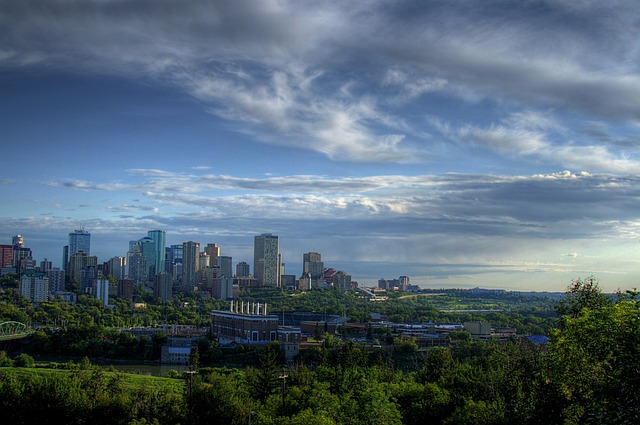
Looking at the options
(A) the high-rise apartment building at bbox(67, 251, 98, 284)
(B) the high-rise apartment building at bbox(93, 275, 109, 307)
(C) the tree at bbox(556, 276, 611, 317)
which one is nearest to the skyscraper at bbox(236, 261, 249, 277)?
(A) the high-rise apartment building at bbox(67, 251, 98, 284)

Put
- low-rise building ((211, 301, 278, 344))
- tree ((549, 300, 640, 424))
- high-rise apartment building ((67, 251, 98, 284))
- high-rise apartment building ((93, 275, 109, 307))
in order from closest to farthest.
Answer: tree ((549, 300, 640, 424)), low-rise building ((211, 301, 278, 344)), high-rise apartment building ((93, 275, 109, 307)), high-rise apartment building ((67, 251, 98, 284))

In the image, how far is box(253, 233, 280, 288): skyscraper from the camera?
153875 mm

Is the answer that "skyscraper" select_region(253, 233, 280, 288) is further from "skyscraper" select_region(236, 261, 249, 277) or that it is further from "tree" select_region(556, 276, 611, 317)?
"tree" select_region(556, 276, 611, 317)

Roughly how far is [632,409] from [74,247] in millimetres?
200314

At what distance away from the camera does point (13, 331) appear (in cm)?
7344

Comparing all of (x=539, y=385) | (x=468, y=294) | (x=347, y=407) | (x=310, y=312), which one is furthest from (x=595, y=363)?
(x=468, y=294)

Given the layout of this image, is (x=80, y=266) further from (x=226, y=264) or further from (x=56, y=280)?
(x=226, y=264)

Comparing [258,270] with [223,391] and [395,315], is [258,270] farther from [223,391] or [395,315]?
[223,391]

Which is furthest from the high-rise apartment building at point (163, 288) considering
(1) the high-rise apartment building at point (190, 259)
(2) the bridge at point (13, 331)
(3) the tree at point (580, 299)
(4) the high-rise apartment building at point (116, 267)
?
(3) the tree at point (580, 299)

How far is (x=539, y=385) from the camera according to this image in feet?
48.3

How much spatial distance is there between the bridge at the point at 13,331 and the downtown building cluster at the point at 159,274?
34.5m

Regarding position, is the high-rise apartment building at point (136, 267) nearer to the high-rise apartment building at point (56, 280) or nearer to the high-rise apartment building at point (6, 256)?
the high-rise apartment building at point (6, 256)

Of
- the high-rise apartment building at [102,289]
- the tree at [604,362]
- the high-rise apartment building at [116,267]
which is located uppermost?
the high-rise apartment building at [116,267]

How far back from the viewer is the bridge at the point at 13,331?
67738 millimetres
